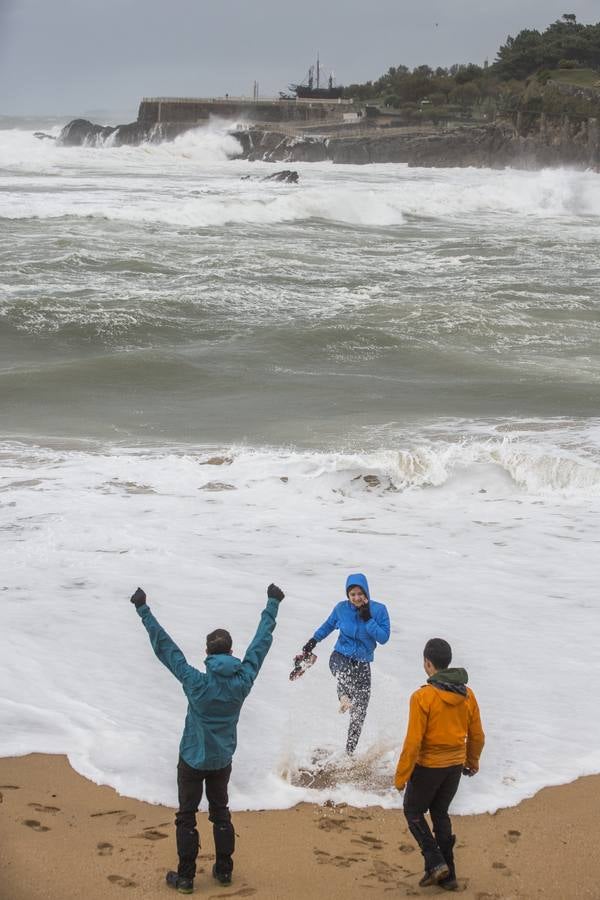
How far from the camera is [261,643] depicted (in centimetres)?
458

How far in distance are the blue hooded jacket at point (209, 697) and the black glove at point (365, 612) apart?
3.74 ft

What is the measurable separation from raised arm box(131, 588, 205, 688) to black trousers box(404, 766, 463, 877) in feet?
3.25

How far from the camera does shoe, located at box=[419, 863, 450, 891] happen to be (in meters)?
4.34

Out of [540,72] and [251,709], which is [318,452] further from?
[540,72]

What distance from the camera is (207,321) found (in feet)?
64.5

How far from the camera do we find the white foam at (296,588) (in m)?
5.75

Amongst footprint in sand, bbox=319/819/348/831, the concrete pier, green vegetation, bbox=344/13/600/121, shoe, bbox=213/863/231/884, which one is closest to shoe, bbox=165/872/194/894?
shoe, bbox=213/863/231/884

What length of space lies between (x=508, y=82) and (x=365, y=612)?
10242 centimetres

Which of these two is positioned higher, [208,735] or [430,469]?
[208,735]

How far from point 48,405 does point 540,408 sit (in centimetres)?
642

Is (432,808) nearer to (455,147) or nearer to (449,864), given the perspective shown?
(449,864)

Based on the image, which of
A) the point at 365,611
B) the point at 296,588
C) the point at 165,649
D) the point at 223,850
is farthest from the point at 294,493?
the point at 223,850

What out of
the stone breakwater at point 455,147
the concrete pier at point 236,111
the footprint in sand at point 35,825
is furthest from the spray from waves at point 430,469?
the concrete pier at point 236,111

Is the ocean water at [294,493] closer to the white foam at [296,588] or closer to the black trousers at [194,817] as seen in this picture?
the white foam at [296,588]
